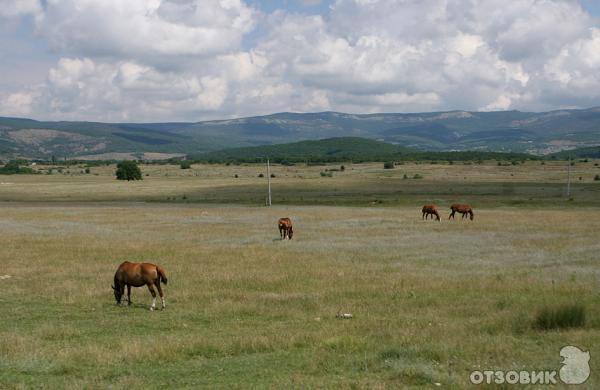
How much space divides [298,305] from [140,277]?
15.8 ft

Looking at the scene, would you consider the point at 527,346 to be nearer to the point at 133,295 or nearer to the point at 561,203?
the point at 133,295

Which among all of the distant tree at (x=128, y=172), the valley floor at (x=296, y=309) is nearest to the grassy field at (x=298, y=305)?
the valley floor at (x=296, y=309)

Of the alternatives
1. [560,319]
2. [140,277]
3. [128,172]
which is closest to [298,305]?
[140,277]

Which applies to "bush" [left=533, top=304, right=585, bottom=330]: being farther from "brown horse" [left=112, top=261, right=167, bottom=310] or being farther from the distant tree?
the distant tree

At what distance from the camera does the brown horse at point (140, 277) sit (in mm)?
18844

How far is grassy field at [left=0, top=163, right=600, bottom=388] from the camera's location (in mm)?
12109

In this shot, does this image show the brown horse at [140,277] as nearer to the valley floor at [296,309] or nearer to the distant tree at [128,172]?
the valley floor at [296,309]

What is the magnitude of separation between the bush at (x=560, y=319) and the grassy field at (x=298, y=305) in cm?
21

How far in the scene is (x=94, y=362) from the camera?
41.7ft

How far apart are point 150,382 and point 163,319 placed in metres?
6.23

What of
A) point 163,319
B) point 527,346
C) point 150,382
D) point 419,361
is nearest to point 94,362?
point 150,382

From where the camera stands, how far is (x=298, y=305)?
19141 mm

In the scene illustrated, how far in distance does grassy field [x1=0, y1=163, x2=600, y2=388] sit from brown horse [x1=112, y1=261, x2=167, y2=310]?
637mm

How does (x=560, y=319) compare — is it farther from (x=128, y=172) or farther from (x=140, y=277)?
(x=128, y=172)
